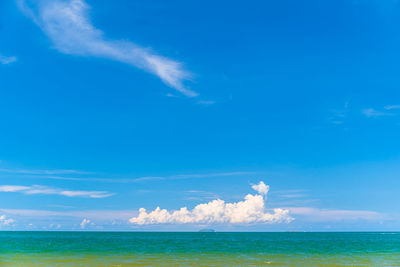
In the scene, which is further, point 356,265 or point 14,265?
point 356,265

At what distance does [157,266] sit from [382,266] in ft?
91.4

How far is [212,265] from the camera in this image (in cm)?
4394

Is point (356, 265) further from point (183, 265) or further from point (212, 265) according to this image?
point (183, 265)

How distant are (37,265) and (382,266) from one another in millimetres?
42444

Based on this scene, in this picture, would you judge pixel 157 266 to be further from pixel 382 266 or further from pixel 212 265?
pixel 382 266

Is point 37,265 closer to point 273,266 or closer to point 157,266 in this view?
point 157,266

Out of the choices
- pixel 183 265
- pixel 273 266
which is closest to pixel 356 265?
pixel 273 266

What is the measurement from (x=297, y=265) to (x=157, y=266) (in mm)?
17542

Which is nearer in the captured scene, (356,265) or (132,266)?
(132,266)

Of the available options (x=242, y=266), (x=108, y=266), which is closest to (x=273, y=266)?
(x=242, y=266)

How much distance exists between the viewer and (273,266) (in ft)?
140

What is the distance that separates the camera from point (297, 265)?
44.8 m

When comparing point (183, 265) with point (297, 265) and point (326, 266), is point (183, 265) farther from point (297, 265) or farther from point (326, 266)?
point (326, 266)

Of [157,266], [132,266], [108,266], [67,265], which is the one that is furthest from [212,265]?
[67,265]
